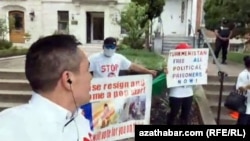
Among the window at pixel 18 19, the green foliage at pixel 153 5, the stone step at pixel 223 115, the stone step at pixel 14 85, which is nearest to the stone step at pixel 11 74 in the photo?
the stone step at pixel 14 85

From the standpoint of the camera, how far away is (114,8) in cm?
2688

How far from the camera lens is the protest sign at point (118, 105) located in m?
4.96

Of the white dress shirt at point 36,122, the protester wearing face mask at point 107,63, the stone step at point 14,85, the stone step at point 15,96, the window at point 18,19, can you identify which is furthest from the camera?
the window at point 18,19

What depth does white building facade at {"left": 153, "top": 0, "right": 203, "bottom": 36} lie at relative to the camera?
26.0 m

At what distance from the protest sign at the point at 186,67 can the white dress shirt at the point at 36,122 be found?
433 cm

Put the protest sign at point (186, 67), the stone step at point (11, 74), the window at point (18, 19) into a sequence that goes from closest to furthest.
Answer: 1. the protest sign at point (186, 67)
2. the stone step at point (11, 74)
3. the window at point (18, 19)

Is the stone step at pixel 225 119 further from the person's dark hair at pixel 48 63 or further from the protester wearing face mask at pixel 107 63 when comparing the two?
the person's dark hair at pixel 48 63

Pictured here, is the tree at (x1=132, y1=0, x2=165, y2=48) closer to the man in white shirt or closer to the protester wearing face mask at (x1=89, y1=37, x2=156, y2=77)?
the protester wearing face mask at (x1=89, y1=37, x2=156, y2=77)

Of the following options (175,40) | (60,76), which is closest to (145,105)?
(60,76)

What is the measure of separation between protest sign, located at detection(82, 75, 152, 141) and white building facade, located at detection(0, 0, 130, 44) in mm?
21056

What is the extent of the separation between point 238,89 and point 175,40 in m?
17.0

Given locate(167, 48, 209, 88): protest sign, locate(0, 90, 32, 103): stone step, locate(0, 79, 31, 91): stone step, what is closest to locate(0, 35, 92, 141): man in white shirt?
locate(167, 48, 209, 88): protest sign

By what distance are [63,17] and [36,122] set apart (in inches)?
1050

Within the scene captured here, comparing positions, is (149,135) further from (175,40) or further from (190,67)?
(175,40)
